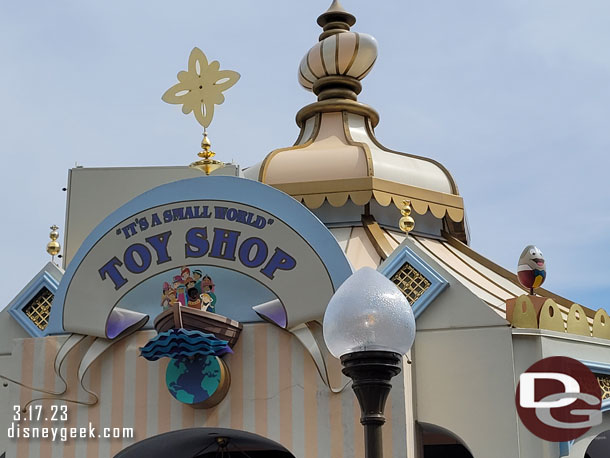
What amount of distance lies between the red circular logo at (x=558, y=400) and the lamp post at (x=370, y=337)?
6.21 metres

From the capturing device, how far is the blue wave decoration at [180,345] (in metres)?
10.4

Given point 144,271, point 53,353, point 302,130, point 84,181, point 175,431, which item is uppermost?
point 302,130

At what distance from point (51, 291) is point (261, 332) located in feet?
9.88

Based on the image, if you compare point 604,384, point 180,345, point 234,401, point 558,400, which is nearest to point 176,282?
point 180,345

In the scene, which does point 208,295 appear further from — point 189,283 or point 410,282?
point 410,282

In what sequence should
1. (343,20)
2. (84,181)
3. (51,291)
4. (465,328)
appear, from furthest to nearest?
(343,20), (84,181), (51,291), (465,328)

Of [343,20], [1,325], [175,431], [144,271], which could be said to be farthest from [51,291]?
[343,20]

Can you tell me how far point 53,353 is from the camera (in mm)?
11445

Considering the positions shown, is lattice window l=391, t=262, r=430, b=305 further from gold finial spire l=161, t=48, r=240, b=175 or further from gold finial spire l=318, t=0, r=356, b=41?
gold finial spire l=318, t=0, r=356, b=41

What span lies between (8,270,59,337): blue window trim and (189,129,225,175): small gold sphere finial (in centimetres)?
228

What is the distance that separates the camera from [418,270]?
472 inches

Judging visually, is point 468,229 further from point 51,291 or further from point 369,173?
point 51,291

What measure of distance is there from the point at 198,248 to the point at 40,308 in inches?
105

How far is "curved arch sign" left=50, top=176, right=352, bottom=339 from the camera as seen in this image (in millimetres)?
10969
